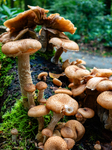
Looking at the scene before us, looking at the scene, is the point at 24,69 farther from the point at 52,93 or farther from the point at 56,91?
the point at 52,93

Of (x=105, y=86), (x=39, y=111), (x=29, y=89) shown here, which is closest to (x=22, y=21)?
(x=29, y=89)

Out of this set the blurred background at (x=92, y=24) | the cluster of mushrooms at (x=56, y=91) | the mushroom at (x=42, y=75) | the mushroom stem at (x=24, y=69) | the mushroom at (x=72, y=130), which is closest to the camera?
the cluster of mushrooms at (x=56, y=91)

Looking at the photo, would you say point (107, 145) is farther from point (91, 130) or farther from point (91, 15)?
point (91, 15)

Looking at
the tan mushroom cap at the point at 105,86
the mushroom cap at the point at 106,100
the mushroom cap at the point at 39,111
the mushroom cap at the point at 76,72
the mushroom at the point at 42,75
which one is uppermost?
the mushroom cap at the point at 76,72

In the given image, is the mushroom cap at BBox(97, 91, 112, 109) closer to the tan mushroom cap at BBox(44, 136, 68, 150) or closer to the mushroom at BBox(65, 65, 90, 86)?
the mushroom at BBox(65, 65, 90, 86)

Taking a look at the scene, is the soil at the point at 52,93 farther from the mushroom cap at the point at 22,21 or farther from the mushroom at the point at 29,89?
the mushroom cap at the point at 22,21

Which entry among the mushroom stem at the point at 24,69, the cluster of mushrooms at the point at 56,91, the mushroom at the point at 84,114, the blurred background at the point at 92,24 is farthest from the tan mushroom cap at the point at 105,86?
the blurred background at the point at 92,24

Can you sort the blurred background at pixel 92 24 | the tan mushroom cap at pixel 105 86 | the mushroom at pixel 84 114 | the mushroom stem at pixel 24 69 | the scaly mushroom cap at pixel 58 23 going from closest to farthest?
the tan mushroom cap at pixel 105 86
the mushroom at pixel 84 114
the mushroom stem at pixel 24 69
the scaly mushroom cap at pixel 58 23
the blurred background at pixel 92 24

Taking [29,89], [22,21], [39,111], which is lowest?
[39,111]
